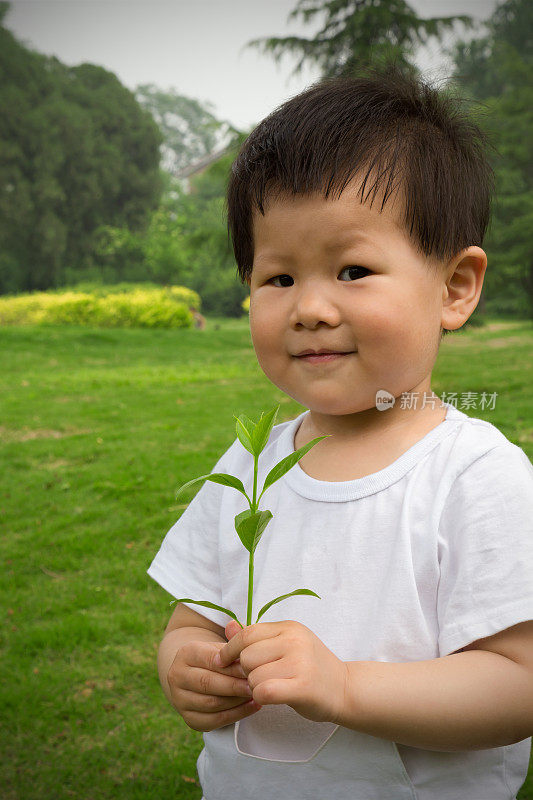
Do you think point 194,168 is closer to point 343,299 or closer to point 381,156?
point 381,156

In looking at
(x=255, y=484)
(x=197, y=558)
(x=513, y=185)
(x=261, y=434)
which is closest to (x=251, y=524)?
(x=255, y=484)

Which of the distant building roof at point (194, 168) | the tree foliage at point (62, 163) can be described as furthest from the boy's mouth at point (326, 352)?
the distant building roof at point (194, 168)

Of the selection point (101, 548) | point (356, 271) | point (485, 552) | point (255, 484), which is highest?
point (356, 271)

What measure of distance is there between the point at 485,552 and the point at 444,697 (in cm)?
23

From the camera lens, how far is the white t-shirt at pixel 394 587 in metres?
1.08

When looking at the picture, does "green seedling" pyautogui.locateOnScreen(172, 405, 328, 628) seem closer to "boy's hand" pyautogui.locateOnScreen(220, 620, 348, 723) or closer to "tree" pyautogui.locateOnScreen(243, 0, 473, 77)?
"boy's hand" pyautogui.locateOnScreen(220, 620, 348, 723)

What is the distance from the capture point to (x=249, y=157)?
1.28 m

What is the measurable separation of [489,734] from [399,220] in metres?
0.84

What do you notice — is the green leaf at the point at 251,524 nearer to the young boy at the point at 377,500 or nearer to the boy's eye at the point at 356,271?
the young boy at the point at 377,500

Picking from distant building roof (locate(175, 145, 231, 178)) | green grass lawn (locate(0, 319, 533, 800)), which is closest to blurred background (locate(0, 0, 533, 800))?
green grass lawn (locate(0, 319, 533, 800))

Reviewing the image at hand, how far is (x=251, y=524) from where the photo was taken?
0.90 meters

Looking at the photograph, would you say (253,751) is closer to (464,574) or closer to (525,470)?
(464,574)

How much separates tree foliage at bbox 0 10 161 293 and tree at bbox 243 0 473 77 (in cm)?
1744

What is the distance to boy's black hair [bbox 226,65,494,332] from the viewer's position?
1.15 m
